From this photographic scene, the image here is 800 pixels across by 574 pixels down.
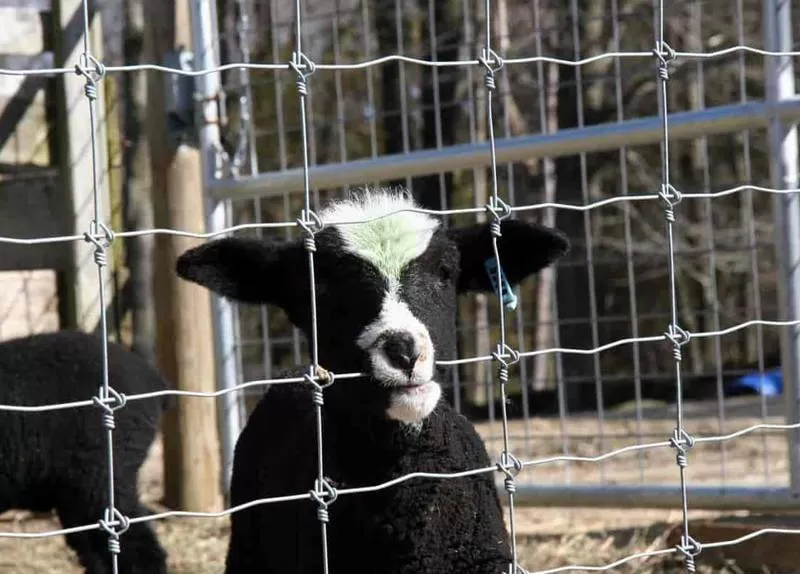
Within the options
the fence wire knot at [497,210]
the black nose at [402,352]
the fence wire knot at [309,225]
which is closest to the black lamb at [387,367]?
the black nose at [402,352]

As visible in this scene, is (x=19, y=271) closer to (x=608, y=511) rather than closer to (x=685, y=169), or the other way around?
(x=608, y=511)

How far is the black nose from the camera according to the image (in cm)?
321

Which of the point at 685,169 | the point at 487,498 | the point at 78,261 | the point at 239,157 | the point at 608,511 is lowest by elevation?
the point at 608,511

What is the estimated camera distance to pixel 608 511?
6520 millimetres

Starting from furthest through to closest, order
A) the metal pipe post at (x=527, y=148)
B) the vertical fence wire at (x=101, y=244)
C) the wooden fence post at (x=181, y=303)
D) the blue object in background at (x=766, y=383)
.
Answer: the blue object in background at (x=766, y=383) < the wooden fence post at (x=181, y=303) < the metal pipe post at (x=527, y=148) < the vertical fence wire at (x=101, y=244)

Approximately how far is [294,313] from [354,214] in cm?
36

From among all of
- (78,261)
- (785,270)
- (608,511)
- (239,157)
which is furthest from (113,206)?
(785,270)

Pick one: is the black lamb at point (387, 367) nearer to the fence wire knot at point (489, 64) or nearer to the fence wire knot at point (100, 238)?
the fence wire knot at point (489, 64)

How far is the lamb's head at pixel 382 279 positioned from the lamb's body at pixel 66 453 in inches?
69.1

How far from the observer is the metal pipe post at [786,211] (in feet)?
15.4

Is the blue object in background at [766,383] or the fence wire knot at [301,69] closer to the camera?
the fence wire knot at [301,69]

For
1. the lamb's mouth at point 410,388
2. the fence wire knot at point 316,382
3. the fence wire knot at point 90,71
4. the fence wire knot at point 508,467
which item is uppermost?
the fence wire knot at point 90,71

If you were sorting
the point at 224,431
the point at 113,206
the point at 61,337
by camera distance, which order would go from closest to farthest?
the point at 61,337, the point at 224,431, the point at 113,206

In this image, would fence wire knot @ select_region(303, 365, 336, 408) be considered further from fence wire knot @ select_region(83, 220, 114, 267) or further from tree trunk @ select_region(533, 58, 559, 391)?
tree trunk @ select_region(533, 58, 559, 391)
